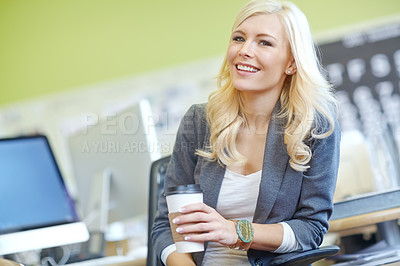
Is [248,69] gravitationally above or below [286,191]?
above

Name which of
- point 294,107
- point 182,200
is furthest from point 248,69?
point 182,200

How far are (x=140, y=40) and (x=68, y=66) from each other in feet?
2.16

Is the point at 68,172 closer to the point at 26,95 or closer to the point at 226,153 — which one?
the point at 26,95

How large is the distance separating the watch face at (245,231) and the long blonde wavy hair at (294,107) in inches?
9.7

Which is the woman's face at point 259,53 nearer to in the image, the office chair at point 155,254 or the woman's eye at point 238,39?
the woman's eye at point 238,39

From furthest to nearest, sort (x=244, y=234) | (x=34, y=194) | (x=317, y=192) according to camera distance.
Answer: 1. (x=34, y=194)
2. (x=317, y=192)
3. (x=244, y=234)

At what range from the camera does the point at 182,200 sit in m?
1.24

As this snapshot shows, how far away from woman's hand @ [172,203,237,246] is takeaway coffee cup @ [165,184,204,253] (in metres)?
0.01

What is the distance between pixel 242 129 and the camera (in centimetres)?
169

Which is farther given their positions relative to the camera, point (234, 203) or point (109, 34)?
point (109, 34)

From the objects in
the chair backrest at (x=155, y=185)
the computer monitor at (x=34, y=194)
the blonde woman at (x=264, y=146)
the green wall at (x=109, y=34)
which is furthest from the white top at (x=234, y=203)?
the green wall at (x=109, y=34)

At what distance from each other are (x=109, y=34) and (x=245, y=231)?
316cm

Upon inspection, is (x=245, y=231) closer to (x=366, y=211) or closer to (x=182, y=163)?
(x=182, y=163)

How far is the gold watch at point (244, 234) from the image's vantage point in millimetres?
1336
